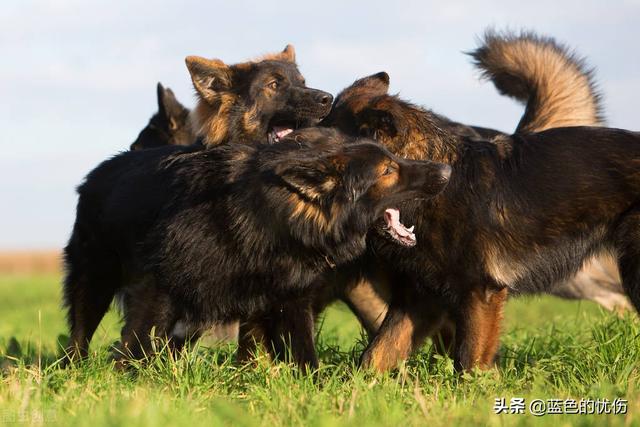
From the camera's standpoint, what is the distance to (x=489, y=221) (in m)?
5.45

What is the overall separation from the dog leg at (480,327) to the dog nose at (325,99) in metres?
1.88

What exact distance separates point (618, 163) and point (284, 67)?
2690 millimetres

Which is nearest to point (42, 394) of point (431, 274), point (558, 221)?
point (431, 274)

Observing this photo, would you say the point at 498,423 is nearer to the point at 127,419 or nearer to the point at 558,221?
the point at 127,419

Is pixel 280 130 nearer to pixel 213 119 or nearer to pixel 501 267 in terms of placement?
pixel 213 119

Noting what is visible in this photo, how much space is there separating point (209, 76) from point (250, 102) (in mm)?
400

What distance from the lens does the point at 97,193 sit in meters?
6.39

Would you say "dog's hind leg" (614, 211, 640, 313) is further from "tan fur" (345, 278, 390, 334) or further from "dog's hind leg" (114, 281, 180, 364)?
"dog's hind leg" (114, 281, 180, 364)

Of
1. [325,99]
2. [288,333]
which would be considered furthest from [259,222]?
[325,99]

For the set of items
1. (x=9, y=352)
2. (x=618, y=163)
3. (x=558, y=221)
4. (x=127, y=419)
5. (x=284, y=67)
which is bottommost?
(x=9, y=352)

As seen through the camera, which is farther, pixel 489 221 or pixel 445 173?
pixel 489 221

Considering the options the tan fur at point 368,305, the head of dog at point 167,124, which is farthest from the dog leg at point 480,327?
the head of dog at point 167,124

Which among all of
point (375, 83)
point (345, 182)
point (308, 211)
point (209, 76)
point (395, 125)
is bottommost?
point (308, 211)


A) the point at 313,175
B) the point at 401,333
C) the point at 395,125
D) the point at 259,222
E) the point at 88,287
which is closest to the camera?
the point at 313,175
